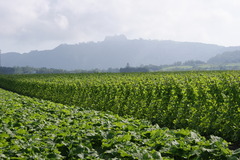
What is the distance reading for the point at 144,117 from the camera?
14.2 meters

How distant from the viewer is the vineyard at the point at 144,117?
4.38 m

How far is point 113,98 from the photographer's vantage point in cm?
1666

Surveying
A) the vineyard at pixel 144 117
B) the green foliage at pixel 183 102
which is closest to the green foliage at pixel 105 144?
the vineyard at pixel 144 117

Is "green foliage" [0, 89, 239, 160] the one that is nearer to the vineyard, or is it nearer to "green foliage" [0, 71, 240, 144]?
the vineyard

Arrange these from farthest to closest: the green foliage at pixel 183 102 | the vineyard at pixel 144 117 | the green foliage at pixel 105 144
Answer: the green foliage at pixel 183 102 < the vineyard at pixel 144 117 < the green foliage at pixel 105 144

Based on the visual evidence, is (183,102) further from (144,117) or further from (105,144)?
(105,144)

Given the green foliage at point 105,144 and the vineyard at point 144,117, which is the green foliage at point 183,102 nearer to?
the vineyard at point 144,117

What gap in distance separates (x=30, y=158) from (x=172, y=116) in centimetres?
917

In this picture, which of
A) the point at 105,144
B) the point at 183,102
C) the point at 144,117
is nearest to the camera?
the point at 105,144

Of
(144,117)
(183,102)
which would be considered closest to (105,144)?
(183,102)

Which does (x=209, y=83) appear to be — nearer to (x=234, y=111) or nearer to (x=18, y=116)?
(x=234, y=111)

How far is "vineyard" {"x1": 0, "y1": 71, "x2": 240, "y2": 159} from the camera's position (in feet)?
14.4

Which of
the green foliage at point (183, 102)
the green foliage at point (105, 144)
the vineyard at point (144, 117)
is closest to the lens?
the green foliage at point (105, 144)

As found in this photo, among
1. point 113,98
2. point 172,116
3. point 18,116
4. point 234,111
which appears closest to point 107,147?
point 18,116
